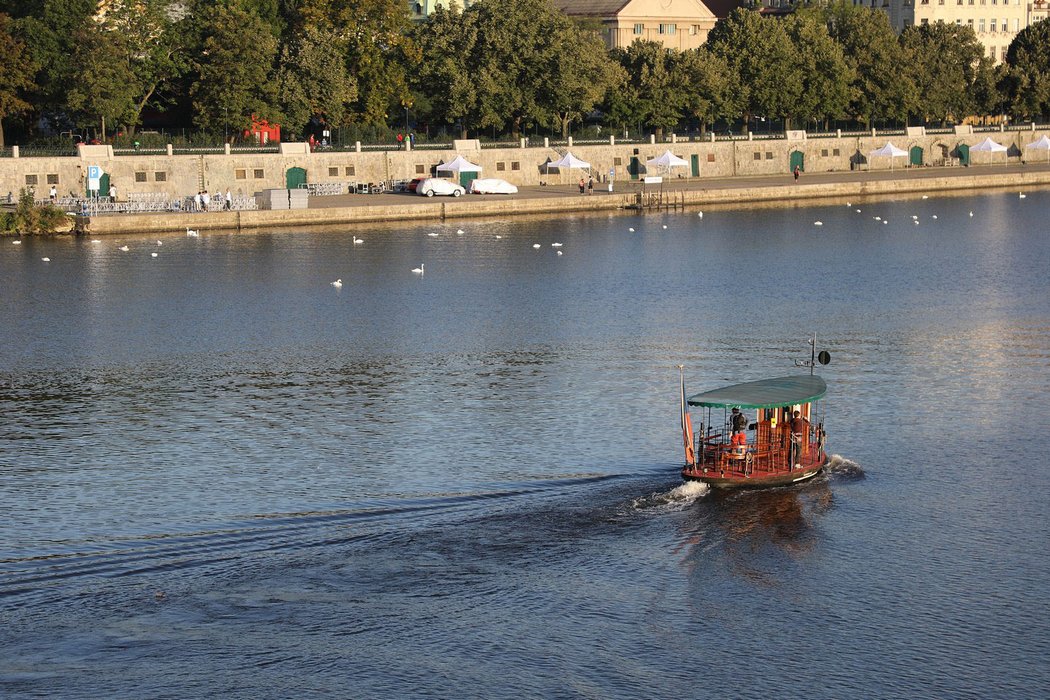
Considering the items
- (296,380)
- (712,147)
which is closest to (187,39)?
(712,147)

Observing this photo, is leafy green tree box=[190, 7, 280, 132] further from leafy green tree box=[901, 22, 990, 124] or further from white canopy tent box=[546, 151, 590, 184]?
leafy green tree box=[901, 22, 990, 124]

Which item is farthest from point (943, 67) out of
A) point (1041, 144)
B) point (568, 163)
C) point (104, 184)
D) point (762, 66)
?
point (104, 184)

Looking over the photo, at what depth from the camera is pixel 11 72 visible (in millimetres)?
97250

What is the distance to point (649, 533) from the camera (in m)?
32.2

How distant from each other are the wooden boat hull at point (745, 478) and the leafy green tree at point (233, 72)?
74.1 metres

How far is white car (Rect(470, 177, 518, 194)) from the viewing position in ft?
345

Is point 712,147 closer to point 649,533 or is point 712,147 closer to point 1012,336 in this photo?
point 1012,336

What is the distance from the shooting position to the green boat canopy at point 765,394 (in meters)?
34.5

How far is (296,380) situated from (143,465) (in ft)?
34.7

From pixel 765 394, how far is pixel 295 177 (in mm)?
72204

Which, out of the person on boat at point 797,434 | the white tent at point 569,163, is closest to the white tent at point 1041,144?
the white tent at point 569,163

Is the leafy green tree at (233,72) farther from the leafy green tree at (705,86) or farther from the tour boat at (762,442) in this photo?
the tour boat at (762,442)

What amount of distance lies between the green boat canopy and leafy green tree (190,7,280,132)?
238ft

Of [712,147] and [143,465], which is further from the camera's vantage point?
[712,147]
